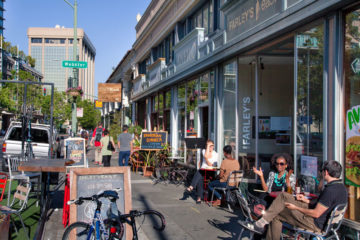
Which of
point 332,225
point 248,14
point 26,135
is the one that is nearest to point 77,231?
point 332,225

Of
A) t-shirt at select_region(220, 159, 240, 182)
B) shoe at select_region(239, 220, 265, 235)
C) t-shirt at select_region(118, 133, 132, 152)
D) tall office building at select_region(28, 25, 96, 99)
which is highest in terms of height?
tall office building at select_region(28, 25, 96, 99)

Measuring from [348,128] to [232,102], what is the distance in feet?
16.3

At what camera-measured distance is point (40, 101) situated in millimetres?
53906

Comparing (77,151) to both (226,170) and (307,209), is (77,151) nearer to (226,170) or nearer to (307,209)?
(226,170)

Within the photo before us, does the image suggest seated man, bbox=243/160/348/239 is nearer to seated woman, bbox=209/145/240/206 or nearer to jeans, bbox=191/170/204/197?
seated woman, bbox=209/145/240/206

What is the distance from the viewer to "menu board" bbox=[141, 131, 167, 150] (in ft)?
48.3

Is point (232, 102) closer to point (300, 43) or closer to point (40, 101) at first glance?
point (300, 43)

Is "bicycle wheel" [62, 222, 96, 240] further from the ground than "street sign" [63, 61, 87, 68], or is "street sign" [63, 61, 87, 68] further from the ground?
"street sign" [63, 61, 87, 68]

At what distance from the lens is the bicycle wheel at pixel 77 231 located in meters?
4.73

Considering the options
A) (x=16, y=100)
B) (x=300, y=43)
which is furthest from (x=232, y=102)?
(x=16, y=100)

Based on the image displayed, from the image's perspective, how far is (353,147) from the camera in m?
5.47

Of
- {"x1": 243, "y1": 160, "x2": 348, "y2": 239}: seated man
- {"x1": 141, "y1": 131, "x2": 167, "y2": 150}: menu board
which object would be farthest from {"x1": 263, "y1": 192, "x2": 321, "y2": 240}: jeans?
{"x1": 141, "y1": 131, "x2": 167, "y2": 150}: menu board

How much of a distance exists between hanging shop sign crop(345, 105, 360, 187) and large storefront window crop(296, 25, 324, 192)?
652mm

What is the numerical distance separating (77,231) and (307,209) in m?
2.89
